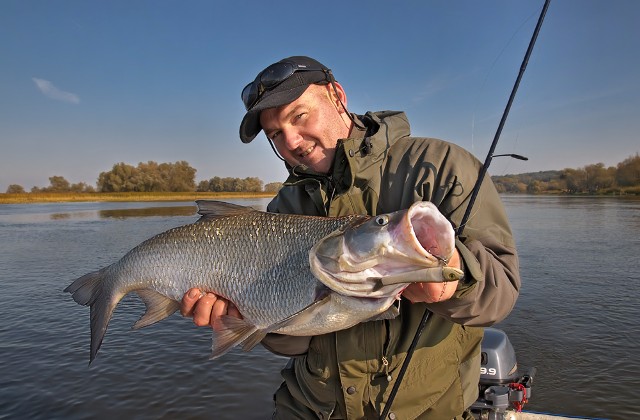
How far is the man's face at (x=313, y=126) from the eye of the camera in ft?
9.26

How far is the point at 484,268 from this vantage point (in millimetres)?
1931

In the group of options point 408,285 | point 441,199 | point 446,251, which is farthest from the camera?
point 441,199

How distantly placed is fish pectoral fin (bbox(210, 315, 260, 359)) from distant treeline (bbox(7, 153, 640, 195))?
6479 centimetres

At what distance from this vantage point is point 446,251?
1.68 m

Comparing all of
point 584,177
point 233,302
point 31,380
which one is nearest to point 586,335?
point 233,302

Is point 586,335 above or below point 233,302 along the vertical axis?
below

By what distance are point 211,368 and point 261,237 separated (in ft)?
18.1

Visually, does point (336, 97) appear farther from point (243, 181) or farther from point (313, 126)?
point (243, 181)

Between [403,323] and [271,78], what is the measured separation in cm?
174

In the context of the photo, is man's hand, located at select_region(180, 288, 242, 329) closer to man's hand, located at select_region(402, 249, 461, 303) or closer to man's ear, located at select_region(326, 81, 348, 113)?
man's hand, located at select_region(402, 249, 461, 303)

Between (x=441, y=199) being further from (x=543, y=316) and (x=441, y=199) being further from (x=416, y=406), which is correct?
(x=543, y=316)

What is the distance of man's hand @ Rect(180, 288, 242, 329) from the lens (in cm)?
276

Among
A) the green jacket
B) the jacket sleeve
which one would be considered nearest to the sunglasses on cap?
the green jacket

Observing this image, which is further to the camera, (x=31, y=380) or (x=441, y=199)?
(x=31, y=380)
